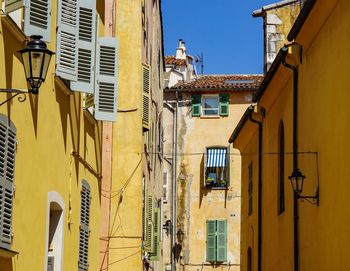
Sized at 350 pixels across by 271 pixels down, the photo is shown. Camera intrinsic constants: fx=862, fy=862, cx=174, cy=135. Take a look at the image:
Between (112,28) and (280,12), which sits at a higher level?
(280,12)

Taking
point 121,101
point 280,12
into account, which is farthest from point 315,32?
point 280,12

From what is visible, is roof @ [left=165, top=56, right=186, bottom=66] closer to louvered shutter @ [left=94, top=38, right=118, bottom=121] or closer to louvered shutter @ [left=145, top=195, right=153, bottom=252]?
louvered shutter @ [left=145, top=195, right=153, bottom=252]

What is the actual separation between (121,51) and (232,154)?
1940 cm

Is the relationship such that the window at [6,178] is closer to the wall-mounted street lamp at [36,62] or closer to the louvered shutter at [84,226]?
the wall-mounted street lamp at [36,62]

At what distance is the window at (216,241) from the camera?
38750 millimetres

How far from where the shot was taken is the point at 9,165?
9953mm

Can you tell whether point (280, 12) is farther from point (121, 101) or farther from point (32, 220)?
point (32, 220)

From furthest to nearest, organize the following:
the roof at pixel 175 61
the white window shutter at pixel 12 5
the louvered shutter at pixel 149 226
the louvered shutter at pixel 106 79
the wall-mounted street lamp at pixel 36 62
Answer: the roof at pixel 175 61 → the louvered shutter at pixel 149 226 → the louvered shutter at pixel 106 79 → the white window shutter at pixel 12 5 → the wall-mounted street lamp at pixel 36 62

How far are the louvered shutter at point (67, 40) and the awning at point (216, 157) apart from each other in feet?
89.5

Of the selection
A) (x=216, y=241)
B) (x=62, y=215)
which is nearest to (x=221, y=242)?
(x=216, y=241)

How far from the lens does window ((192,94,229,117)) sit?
40.5 m

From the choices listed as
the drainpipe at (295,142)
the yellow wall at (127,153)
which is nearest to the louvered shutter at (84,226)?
the drainpipe at (295,142)

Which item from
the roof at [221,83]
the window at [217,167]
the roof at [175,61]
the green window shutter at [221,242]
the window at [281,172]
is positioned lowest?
the green window shutter at [221,242]

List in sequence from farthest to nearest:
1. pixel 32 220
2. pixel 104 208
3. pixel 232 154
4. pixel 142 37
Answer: pixel 232 154
pixel 142 37
pixel 104 208
pixel 32 220
